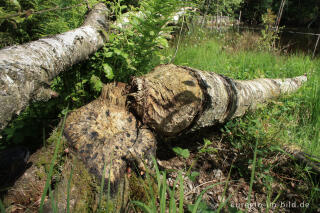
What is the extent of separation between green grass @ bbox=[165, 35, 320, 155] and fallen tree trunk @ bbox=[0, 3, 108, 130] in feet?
3.88

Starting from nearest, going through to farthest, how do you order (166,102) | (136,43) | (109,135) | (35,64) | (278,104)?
1. (35,64)
2. (109,135)
3. (166,102)
4. (136,43)
5. (278,104)

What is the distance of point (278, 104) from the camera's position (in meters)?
2.56

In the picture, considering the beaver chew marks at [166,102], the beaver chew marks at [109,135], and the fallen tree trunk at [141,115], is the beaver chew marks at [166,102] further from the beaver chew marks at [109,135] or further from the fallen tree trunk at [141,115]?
the beaver chew marks at [109,135]

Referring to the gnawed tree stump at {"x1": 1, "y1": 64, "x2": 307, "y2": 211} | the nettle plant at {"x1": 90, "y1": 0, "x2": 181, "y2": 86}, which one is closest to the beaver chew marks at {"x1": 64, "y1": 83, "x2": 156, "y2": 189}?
the gnawed tree stump at {"x1": 1, "y1": 64, "x2": 307, "y2": 211}

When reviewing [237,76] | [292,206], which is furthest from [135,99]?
[237,76]

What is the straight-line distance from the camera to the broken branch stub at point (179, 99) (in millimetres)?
1521

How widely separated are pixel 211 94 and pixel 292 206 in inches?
Answer: 45.4

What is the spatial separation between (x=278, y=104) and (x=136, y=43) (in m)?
2.17

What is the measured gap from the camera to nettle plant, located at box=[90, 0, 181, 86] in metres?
1.73

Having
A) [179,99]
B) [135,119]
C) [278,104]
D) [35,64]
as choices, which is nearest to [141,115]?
[135,119]

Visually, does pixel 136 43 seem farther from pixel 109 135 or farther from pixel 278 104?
pixel 278 104

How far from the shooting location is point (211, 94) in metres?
1.65

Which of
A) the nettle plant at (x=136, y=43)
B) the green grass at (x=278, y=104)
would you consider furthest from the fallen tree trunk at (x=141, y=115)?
the green grass at (x=278, y=104)

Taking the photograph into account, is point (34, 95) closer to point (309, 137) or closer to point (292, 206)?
point (292, 206)
